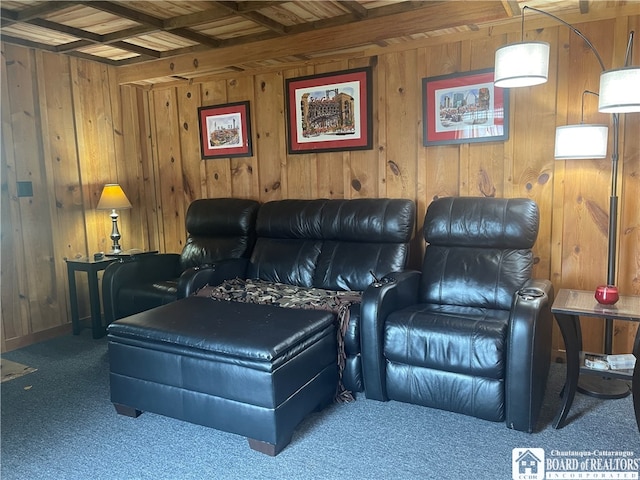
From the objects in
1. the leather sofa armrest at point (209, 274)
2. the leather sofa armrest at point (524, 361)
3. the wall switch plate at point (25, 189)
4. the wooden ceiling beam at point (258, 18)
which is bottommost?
the leather sofa armrest at point (524, 361)

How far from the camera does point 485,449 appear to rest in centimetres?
206

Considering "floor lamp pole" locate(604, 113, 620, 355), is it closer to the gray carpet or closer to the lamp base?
the lamp base

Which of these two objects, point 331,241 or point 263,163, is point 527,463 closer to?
point 331,241

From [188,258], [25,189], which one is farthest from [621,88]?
[25,189]

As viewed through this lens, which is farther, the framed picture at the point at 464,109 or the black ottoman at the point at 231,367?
Result: the framed picture at the point at 464,109

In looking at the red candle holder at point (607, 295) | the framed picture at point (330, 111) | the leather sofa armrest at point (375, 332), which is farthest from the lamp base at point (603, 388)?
the framed picture at point (330, 111)

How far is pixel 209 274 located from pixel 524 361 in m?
2.00

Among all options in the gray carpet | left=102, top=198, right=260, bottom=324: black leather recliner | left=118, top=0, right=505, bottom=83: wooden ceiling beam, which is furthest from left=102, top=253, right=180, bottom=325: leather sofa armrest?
left=118, top=0, right=505, bottom=83: wooden ceiling beam

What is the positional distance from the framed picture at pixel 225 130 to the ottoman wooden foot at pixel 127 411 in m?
2.27

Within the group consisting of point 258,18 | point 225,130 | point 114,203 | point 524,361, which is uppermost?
point 258,18

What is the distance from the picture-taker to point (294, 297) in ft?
9.39

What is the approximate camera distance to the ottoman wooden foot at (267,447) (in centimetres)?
205

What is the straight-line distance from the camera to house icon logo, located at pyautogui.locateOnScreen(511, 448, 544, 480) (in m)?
1.88

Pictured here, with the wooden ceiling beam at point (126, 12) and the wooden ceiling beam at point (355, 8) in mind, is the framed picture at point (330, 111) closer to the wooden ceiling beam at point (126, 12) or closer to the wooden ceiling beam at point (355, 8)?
the wooden ceiling beam at point (355, 8)
